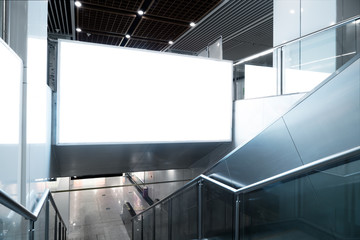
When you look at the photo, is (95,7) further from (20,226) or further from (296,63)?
(20,226)

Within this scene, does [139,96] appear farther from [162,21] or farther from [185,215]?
[162,21]

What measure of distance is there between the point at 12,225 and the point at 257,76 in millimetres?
4040

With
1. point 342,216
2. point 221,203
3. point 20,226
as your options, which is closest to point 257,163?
point 221,203

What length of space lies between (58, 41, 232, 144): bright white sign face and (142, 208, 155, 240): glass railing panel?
1.88 m

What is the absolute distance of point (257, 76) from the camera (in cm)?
444

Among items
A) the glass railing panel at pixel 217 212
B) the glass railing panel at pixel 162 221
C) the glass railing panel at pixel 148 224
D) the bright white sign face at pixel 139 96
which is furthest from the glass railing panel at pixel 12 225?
the glass railing panel at pixel 148 224

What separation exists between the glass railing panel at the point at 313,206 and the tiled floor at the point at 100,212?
27.9 ft

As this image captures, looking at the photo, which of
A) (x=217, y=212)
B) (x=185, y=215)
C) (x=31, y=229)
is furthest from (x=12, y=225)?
(x=185, y=215)

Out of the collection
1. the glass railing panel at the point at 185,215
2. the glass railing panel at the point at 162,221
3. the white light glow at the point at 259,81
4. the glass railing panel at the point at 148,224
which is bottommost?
the glass railing panel at the point at 148,224

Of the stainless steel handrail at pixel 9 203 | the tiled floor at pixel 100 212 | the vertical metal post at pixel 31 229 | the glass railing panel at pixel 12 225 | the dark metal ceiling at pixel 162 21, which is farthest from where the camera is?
the tiled floor at pixel 100 212

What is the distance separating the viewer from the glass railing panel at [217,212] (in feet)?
8.36

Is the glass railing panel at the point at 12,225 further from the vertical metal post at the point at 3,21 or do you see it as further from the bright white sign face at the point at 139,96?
the bright white sign face at the point at 139,96

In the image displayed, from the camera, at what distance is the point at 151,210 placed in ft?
17.0

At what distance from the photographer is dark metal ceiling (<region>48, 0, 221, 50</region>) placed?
6.21 metres
